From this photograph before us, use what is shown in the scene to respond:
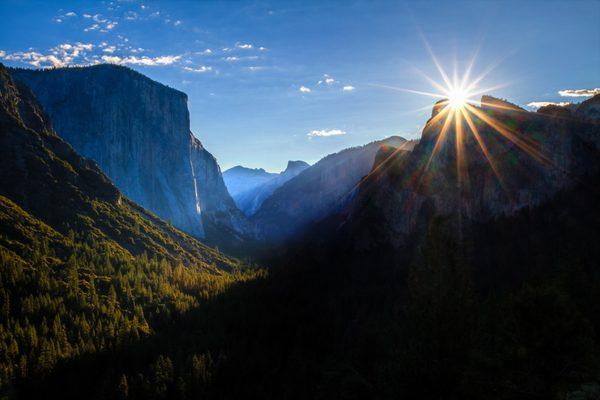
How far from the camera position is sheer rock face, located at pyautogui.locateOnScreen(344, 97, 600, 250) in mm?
121312

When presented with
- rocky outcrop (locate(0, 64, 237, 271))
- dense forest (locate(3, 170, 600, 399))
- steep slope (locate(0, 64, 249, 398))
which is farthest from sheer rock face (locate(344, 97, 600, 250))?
rocky outcrop (locate(0, 64, 237, 271))

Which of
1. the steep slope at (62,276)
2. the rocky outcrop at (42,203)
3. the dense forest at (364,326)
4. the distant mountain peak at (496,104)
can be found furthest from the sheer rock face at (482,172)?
the rocky outcrop at (42,203)

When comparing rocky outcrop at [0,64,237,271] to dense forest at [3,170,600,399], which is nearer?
dense forest at [3,170,600,399]

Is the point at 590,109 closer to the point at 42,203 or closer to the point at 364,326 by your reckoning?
the point at 364,326

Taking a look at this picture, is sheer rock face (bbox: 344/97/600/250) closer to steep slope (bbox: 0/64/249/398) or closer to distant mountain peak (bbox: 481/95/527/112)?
distant mountain peak (bbox: 481/95/527/112)

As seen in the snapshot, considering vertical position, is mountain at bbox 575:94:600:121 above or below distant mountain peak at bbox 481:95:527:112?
below

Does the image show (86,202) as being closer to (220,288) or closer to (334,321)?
(220,288)

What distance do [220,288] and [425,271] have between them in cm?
14515

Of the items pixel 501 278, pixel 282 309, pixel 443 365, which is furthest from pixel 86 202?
pixel 443 365

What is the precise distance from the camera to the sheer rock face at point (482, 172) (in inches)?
4776

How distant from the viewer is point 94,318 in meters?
126

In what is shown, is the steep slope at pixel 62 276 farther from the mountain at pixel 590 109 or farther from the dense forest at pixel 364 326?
the mountain at pixel 590 109

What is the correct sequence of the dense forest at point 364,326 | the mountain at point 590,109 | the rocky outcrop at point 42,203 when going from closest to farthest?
the dense forest at point 364,326, the mountain at point 590,109, the rocky outcrop at point 42,203

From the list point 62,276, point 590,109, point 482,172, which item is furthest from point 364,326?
point 62,276
